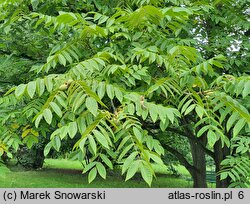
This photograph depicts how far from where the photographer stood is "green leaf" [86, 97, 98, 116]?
1987mm

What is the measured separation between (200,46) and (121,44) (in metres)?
1.67

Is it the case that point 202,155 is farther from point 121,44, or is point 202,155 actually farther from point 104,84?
point 104,84

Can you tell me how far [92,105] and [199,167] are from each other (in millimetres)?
5702

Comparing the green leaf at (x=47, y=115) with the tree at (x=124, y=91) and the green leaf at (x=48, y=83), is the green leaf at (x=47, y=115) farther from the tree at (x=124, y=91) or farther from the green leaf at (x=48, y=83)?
the green leaf at (x=48, y=83)

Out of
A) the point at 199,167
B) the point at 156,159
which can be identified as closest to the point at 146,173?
the point at 156,159

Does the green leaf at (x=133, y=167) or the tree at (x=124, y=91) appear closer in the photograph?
the green leaf at (x=133, y=167)

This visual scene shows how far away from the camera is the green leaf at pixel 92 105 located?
1987 millimetres

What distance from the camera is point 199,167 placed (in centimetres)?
729

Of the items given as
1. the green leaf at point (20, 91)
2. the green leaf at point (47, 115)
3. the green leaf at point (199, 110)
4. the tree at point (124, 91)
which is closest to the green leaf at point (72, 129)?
the tree at point (124, 91)

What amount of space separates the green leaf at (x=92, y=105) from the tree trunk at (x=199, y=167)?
3700mm

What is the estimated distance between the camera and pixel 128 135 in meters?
2.09

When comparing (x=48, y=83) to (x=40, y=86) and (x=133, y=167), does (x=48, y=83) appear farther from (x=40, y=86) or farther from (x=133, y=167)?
(x=133, y=167)

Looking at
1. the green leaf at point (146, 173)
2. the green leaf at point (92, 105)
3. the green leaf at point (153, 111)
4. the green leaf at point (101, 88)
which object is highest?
the green leaf at point (101, 88)
